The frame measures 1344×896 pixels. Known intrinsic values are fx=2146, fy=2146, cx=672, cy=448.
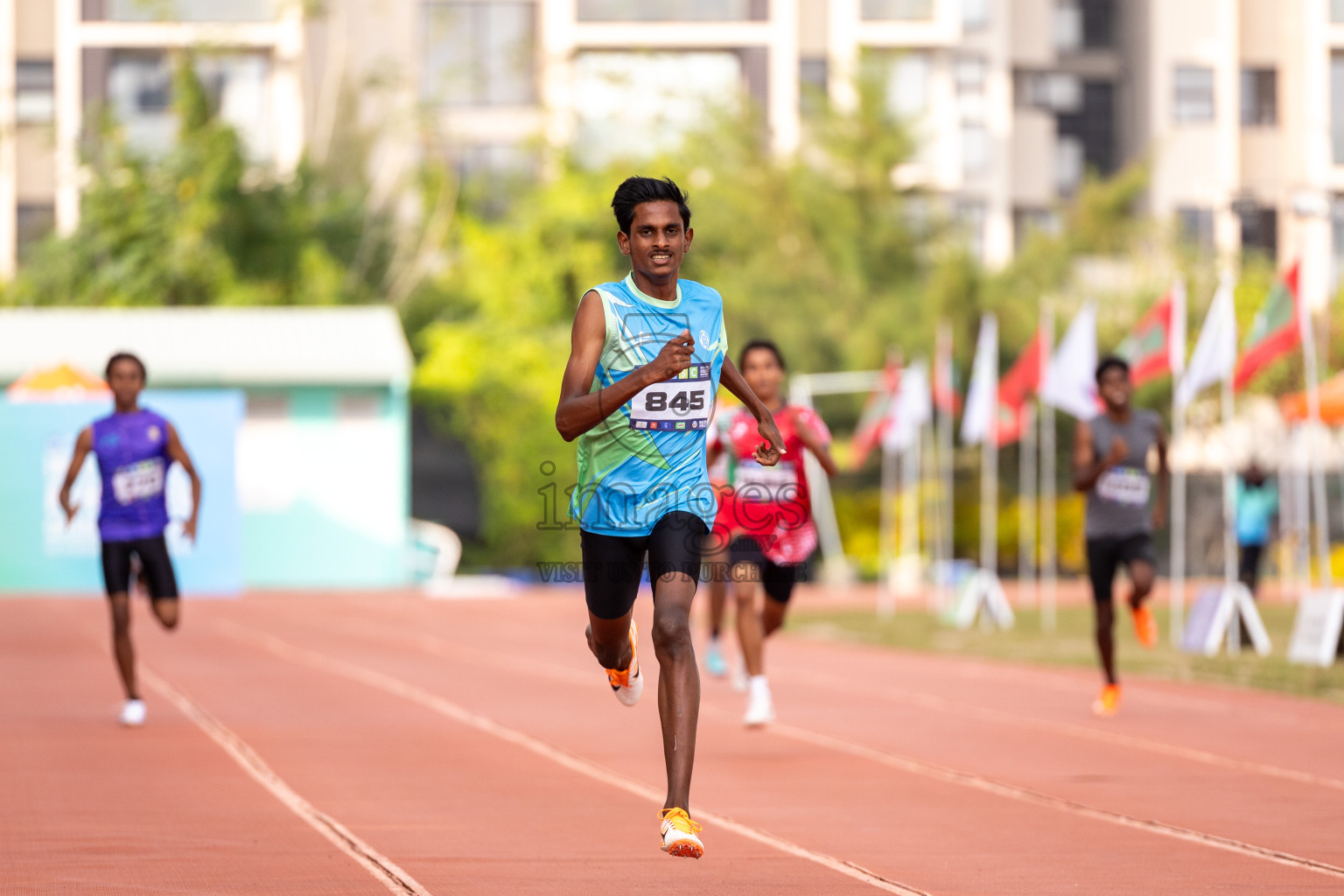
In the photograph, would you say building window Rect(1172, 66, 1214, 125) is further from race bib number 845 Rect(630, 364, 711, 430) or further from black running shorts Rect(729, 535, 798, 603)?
race bib number 845 Rect(630, 364, 711, 430)

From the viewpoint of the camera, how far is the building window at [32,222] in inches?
2008

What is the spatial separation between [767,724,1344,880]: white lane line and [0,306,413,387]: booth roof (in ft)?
79.6

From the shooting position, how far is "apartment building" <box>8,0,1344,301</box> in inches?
1998

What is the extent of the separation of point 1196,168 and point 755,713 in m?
45.6

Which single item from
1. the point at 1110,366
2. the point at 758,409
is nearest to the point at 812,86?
the point at 1110,366

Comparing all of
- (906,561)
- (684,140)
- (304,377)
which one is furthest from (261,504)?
(684,140)

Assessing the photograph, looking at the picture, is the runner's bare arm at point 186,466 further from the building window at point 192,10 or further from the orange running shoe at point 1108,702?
the building window at point 192,10

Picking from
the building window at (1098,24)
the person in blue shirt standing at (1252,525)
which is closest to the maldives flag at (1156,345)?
the person in blue shirt standing at (1252,525)

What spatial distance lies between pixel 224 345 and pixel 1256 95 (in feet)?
99.7

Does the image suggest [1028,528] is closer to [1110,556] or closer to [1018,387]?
[1018,387]

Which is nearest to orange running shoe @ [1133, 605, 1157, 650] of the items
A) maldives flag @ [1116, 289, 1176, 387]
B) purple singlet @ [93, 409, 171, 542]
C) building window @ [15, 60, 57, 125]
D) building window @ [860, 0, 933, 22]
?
purple singlet @ [93, 409, 171, 542]

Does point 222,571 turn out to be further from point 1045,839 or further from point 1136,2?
point 1136,2

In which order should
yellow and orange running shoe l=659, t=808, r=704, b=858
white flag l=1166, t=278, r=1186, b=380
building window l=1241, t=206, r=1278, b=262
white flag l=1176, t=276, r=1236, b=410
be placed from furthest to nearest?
1. building window l=1241, t=206, r=1278, b=262
2. white flag l=1166, t=278, r=1186, b=380
3. white flag l=1176, t=276, r=1236, b=410
4. yellow and orange running shoe l=659, t=808, r=704, b=858

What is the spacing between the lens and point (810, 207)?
42031 millimetres
